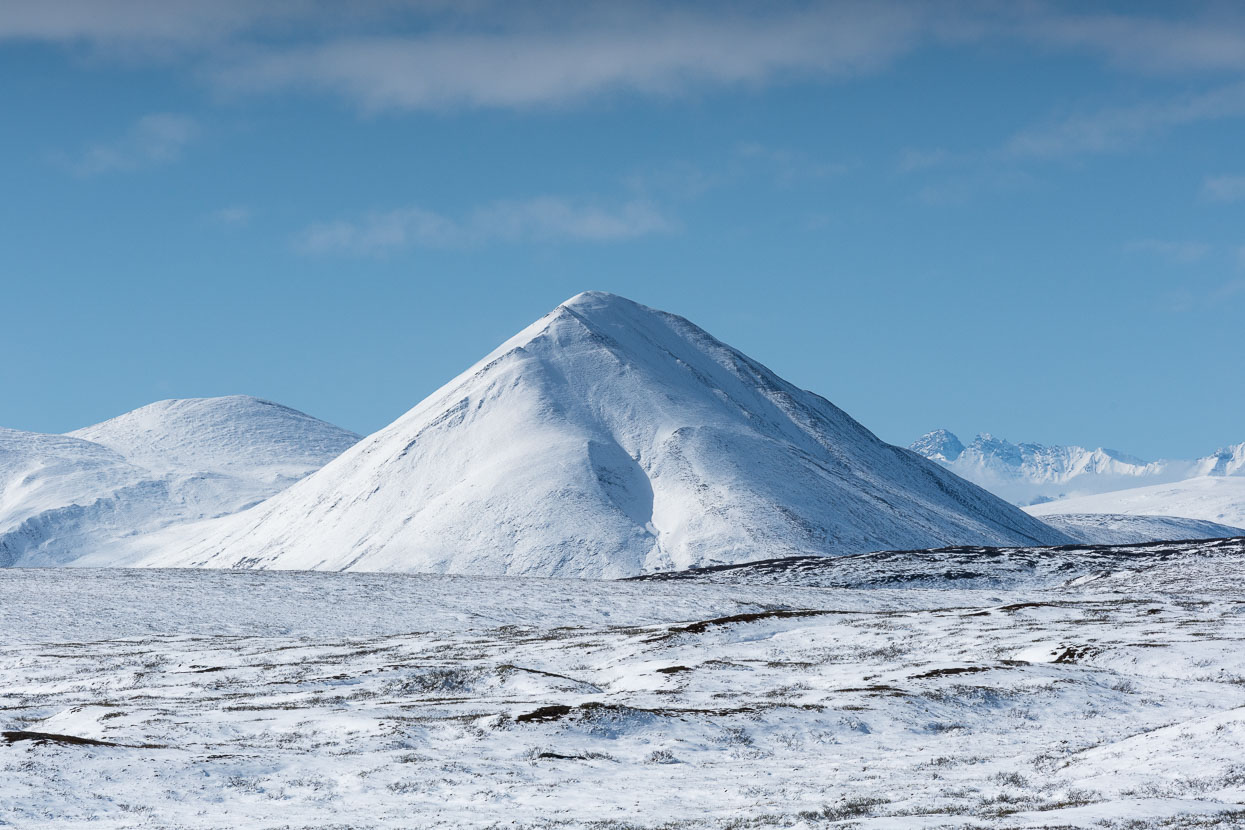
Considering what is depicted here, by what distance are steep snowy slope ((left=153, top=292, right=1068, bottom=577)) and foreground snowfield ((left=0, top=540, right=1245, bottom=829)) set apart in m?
64.7

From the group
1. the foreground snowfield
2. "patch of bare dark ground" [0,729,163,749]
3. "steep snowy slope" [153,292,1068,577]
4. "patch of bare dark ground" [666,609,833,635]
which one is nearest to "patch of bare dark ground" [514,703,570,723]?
the foreground snowfield

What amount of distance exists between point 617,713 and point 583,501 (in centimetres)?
12312

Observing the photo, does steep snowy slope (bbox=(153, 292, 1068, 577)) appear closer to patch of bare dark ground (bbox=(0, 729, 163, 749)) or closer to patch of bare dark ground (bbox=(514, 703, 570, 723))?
patch of bare dark ground (bbox=(514, 703, 570, 723))

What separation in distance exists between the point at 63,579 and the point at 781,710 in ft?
247

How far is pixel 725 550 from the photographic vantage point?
5684 inches

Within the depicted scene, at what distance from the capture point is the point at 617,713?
37.5 metres

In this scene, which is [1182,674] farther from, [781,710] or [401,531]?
[401,531]


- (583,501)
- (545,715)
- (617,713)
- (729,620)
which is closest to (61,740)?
(545,715)

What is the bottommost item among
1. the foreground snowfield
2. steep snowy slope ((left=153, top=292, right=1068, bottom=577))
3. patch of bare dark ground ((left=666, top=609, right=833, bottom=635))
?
the foreground snowfield

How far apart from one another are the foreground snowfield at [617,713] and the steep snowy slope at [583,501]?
64704mm

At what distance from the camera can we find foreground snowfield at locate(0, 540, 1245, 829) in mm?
26969

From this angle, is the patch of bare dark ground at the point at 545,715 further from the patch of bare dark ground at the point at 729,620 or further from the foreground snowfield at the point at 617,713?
the patch of bare dark ground at the point at 729,620

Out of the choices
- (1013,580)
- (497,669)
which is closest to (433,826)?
(497,669)

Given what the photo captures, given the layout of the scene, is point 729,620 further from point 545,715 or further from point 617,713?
point 545,715
